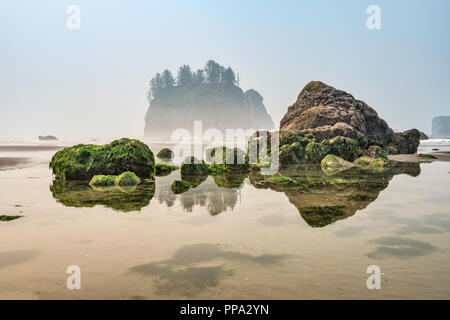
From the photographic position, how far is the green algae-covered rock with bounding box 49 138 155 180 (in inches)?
460

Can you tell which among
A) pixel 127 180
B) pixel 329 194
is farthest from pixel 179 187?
pixel 329 194

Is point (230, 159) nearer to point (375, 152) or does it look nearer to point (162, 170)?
point (162, 170)

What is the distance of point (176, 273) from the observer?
3.68 metres

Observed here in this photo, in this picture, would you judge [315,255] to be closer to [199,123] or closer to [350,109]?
[350,109]

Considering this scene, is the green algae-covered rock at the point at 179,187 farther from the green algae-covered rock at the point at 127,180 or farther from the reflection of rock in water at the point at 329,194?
the reflection of rock in water at the point at 329,194

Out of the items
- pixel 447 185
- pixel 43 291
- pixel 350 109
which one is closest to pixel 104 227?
pixel 43 291

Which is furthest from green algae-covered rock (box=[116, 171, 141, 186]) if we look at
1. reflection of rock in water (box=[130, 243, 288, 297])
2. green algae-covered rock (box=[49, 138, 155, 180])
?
reflection of rock in water (box=[130, 243, 288, 297])

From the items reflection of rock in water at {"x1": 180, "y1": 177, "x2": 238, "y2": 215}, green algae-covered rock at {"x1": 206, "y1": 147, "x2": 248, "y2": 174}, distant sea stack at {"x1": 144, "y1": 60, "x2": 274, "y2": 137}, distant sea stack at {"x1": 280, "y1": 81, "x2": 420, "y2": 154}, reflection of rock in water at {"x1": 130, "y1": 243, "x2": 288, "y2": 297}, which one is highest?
distant sea stack at {"x1": 144, "y1": 60, "x2": 274, "y2": 137}

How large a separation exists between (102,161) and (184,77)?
124m

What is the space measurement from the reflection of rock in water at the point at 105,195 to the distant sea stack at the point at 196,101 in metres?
109

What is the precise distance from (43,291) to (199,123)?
5000 inches

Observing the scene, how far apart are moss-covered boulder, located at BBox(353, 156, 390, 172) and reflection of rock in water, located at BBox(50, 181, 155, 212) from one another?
10.9m

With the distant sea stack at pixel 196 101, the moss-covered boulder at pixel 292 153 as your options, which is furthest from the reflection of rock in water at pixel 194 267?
the distant sea stack at pixel 196 101

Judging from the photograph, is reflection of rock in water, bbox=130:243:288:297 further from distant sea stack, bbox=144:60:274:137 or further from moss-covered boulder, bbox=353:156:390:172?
distant sea stack, bbox=144:60:274:137
